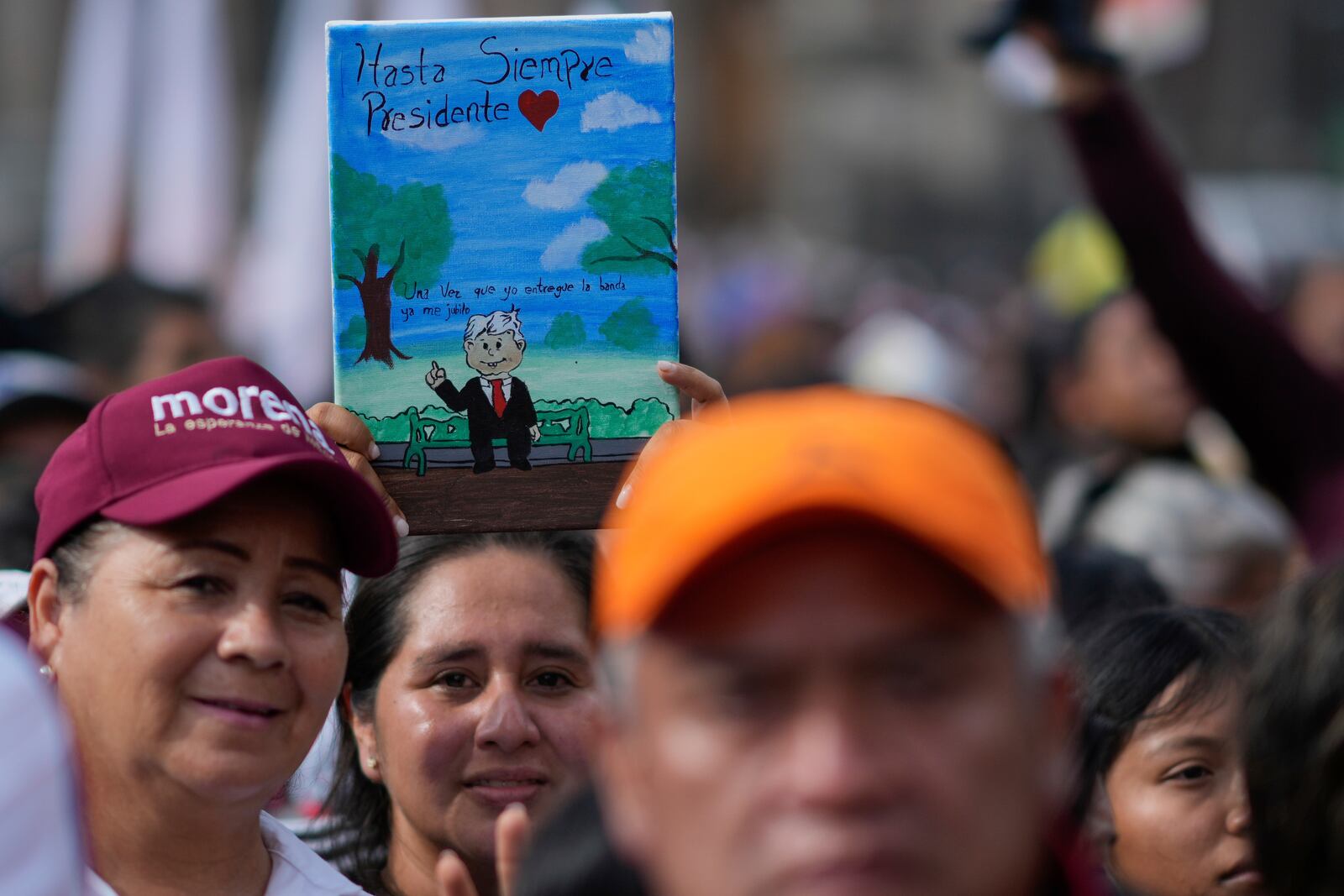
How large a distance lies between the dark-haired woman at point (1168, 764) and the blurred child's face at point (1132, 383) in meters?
3.54

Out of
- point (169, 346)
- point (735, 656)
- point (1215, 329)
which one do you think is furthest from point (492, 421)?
point (169, 346)

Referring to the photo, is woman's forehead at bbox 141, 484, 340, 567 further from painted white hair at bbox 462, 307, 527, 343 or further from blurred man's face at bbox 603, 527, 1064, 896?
blurred man's face at bbox 603, 527, 1064, 896

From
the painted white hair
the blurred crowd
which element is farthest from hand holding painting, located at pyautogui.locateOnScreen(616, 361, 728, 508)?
the painted white hair

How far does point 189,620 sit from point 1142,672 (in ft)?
5.30

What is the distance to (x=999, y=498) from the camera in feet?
6.17

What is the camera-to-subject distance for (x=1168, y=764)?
3338 mm

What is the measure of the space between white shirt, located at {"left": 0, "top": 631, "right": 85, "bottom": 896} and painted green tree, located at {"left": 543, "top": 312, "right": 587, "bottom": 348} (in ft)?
4.20

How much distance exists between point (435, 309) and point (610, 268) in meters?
0.29

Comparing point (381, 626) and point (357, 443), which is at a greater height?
point (357, 443)

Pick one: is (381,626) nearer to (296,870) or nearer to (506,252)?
(296,870)

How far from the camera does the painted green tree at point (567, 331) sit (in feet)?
10.6

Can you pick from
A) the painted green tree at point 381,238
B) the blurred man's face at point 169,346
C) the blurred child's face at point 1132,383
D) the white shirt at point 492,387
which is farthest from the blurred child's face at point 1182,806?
the blurred man's face at point 169,346

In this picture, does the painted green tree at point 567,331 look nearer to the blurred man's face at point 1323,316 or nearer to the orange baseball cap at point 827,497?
the orange baseball cap at point 827,497

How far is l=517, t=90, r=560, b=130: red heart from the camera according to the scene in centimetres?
321
